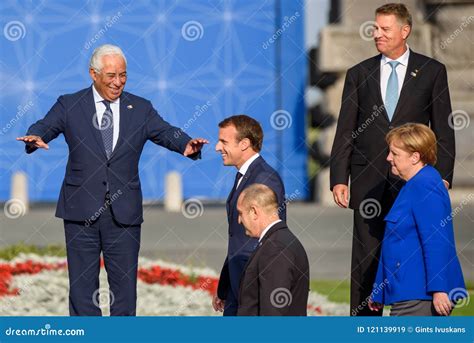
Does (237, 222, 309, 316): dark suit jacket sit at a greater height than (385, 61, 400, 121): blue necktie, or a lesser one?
lesser

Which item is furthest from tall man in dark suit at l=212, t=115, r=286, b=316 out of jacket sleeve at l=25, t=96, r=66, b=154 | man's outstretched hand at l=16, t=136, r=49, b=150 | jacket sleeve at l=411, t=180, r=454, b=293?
jacket sleeve at l=25, t=96, r=66, b=154

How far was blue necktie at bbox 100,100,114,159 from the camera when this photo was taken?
782cm

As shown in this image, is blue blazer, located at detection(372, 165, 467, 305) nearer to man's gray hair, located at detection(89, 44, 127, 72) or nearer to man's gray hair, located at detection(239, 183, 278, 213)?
man's gray hair, located at detection(239, 183, 278, 213)

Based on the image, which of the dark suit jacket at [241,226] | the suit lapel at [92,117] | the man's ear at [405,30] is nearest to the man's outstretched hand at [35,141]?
the suit lapel at [92,117]

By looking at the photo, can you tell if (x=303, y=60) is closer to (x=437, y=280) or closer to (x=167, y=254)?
(x=167, y=254)

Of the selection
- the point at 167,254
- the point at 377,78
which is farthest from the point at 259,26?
the point at 377,78

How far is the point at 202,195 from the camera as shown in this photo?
1529cm

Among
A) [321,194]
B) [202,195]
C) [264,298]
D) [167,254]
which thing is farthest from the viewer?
[202,195]

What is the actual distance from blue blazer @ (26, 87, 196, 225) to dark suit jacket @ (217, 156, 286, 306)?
66 centimetres

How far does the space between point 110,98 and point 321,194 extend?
6.44 meters

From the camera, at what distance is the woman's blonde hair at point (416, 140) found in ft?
21.9

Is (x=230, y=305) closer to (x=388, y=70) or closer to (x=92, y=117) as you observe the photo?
(x=92, y=117)

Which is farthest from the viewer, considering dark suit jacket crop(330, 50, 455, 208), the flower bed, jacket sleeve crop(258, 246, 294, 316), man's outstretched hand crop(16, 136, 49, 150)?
the flower bed

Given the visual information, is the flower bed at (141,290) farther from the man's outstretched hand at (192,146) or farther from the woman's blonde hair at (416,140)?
the woman's blonde hair at (416,140)
